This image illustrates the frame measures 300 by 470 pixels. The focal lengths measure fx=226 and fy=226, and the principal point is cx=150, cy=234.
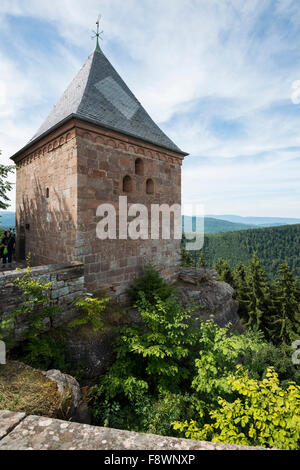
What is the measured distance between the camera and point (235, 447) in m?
1.53

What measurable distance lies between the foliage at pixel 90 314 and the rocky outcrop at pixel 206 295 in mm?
3837

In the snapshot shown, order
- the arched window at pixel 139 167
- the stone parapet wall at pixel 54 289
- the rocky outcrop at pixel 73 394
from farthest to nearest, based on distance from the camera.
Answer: the arched window at pixel 139 167, the stone parapet wall at pixel 54 289, the rocky outcrop at pixel 73 394

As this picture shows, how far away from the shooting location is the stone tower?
6.44 m

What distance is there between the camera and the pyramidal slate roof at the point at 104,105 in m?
6.81

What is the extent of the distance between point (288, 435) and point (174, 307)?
3.78 meters

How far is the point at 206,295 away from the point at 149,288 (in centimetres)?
292

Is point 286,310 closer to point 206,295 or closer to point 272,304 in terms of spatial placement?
point 272,304

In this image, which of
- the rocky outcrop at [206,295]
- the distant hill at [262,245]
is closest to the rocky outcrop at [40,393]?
the rocky outcrop at [206,295]

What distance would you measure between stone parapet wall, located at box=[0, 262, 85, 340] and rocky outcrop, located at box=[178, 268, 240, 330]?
4323 millimetres

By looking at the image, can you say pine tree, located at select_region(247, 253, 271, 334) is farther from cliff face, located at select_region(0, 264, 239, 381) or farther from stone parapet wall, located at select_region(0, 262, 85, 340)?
stone parapet wall, located at select_region(0, 262, 85, 340)

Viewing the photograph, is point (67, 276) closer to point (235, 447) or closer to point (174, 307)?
point (174, 307)

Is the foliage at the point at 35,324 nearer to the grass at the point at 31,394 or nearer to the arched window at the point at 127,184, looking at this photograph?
the grass at the point at 31,394

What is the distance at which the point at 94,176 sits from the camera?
21.9ft
